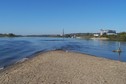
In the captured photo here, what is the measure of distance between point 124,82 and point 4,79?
8810mm

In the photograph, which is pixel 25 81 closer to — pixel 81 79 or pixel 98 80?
pixel 81 79

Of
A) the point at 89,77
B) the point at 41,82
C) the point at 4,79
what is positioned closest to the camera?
the point at 41,82

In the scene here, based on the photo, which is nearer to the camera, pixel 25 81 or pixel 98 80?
pixel 25 81

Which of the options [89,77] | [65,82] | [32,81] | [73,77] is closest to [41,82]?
[32,81]

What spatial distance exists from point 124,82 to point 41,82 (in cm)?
605

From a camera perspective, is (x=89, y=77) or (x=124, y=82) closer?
(x=124, y=82)

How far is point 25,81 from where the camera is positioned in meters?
14.6

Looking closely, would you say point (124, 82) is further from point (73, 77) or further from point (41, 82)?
point (41, 82)

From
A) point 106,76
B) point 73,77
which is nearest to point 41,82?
point 73,77

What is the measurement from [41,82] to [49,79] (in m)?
1.14

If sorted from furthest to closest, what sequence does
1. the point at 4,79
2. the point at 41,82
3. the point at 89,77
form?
the point at 89,77 < the point at 4,79 < the point at 41,82

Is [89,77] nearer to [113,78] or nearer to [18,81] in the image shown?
[113,78]

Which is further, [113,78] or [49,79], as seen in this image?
[113,78]

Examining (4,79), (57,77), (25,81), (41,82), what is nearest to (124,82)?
(57,77)
